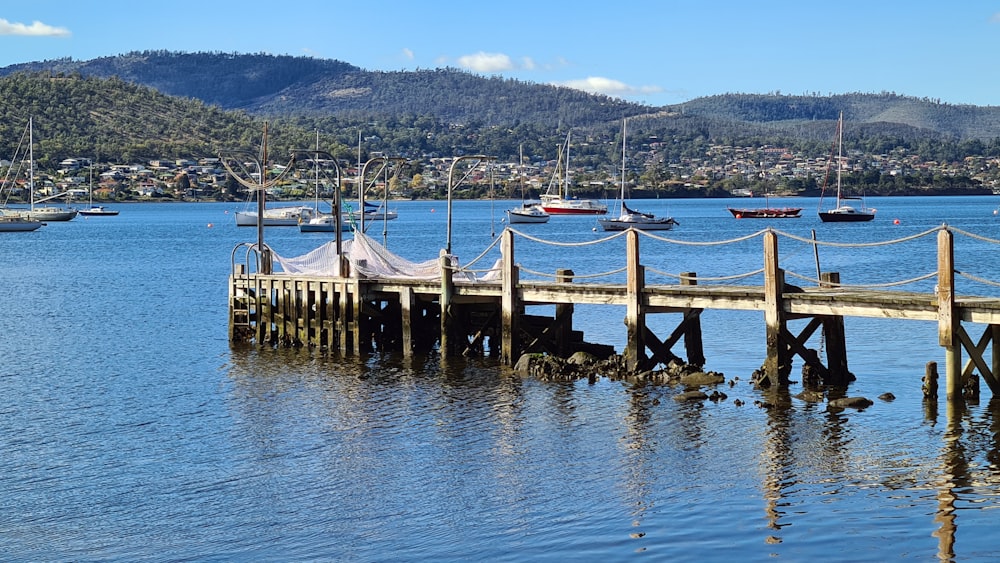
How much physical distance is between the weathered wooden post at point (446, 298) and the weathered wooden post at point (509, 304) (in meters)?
1.35

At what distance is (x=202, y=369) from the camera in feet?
101

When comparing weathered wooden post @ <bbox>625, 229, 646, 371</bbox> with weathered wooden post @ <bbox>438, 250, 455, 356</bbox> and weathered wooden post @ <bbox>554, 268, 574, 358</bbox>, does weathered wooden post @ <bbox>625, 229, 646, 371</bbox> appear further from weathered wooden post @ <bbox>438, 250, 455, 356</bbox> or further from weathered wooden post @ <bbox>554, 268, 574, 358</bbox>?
weathered wooden post @ <bbox>438, 250, 455, 356</bbox>

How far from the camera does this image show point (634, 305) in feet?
84.0

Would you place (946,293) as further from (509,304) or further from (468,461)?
(509,304)

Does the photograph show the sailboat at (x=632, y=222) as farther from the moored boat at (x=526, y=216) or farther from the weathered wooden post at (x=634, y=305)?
the weathered wooden post at (x=634, y=305)

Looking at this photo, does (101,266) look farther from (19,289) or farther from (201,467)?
(201,467)

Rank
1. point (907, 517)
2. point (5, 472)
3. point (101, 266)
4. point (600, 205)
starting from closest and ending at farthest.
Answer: point (907, 517) → point (5, 472) → point (101, 266) → point (600, 205)

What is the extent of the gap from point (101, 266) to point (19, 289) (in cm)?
1768

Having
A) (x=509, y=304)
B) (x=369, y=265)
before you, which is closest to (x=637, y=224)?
(x=369, y=265)

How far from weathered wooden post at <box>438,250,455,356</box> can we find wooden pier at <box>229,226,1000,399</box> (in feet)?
0.09

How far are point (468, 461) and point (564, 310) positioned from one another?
8343 mm

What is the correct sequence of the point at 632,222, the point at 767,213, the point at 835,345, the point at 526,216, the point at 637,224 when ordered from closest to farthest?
the point at 835,345 < the point at 632,222 < the point at 637,224 < the point at 526,216 < the point at 767,213

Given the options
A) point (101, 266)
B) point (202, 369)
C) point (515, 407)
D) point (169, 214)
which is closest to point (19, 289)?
point (101, 266)

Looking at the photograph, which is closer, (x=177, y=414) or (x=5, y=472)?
(x=5, y=472)
